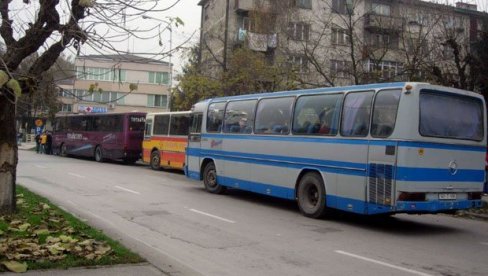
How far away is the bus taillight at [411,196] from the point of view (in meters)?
10.0

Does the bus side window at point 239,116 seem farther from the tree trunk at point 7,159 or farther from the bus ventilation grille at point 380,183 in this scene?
the tree trunk at point 7,159

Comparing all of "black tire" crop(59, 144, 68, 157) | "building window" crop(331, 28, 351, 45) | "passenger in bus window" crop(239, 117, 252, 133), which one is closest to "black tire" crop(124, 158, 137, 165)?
"black tire" crop(59, 144, 68, 157)

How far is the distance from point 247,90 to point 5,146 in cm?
1912

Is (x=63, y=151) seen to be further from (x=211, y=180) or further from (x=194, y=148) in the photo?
(x=211, y=180)

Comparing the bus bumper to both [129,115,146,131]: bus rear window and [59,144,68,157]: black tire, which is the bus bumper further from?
[59,144,68,157]: black tire

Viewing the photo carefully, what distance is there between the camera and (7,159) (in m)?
9.59

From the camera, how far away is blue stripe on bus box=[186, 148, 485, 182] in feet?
33.1

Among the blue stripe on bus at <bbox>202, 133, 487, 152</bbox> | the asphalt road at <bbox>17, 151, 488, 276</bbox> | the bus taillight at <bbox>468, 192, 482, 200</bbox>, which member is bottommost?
the asphalt road at <bbox>17, 151, 488, 276</bbox>

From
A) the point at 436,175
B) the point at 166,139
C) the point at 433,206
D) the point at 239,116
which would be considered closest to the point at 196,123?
the point at 239,116

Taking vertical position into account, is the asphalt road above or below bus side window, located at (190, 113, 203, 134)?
below

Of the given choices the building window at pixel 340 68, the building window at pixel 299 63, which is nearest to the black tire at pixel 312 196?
the building window at pixel 340 68

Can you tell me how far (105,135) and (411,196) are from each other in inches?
930

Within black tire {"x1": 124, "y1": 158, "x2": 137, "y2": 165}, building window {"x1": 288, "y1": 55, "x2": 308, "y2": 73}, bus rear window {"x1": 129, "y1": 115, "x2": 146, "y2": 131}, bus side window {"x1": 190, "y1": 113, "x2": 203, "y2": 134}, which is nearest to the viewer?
bus side window {"x1": 190, "y1": 113, "x2": 203, "y2": 134}

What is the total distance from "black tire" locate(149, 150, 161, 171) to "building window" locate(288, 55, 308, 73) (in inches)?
312
